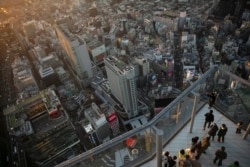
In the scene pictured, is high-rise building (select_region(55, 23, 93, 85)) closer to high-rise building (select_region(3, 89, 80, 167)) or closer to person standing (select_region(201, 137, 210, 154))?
high-rise building (select_region(3, 89, 80, 167))

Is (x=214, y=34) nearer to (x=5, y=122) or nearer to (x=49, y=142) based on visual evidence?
(x=49, y=142)

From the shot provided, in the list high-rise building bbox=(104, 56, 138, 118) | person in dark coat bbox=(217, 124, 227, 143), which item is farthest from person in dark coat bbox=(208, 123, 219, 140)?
high-rise building bbox=(104, 56, 138, 118)

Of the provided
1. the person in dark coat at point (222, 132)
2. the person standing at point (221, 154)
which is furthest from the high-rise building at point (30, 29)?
the person standing at point (221, 154)

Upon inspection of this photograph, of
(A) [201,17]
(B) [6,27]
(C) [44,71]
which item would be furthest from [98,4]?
(C) [44,71]

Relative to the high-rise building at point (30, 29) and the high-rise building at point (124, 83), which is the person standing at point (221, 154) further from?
the high-rise building at point (30, 29)

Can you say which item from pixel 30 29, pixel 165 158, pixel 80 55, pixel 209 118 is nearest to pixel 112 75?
pixel 80 55

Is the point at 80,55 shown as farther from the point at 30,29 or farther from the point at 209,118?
the point at 209,118

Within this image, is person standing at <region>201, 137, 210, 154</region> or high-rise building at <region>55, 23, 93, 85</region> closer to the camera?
person standing at <region>201, 137, 210, 154</region>
